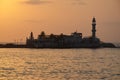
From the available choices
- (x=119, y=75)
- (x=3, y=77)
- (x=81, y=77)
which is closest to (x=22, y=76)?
(x=3, y=77)

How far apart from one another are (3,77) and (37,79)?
3379 mm

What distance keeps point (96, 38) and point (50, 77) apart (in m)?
150

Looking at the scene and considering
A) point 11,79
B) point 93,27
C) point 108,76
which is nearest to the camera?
point 11,79

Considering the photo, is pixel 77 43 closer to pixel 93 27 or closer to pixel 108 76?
pixel 93 27

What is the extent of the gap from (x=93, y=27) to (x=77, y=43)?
12.2m

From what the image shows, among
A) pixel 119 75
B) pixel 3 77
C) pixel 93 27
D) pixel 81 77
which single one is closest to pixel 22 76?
pixel 3 77

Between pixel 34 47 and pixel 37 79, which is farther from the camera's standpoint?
pixel 34 47

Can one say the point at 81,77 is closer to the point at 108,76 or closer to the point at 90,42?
the point at 108,76

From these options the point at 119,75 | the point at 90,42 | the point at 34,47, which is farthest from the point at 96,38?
the point at 119,75

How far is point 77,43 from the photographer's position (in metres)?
200

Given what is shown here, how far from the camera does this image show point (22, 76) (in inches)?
1900

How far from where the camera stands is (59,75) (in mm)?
49906

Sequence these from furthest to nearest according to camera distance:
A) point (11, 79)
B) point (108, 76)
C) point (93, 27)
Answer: point (93, 27), point (108, 76), point (11, 79)

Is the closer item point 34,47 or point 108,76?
point 108,76
